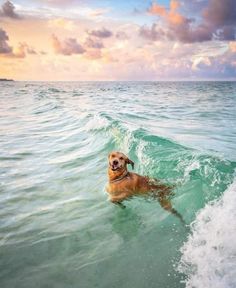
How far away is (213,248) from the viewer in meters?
4.93

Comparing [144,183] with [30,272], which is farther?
[144,183]

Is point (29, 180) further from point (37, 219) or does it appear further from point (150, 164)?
point (150, 164)

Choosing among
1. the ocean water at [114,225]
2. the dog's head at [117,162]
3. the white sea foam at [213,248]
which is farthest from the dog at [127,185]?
the white sea foam at [213,248]

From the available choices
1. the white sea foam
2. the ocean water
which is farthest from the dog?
the white sea foam

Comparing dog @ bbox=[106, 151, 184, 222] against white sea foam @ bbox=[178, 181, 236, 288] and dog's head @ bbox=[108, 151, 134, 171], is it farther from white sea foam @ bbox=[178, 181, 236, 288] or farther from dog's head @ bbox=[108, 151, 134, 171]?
white sea foam @ bbox=[178, 181, 236, 288]

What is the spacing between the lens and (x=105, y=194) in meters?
8.02

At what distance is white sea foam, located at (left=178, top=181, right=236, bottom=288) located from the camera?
4.30 m

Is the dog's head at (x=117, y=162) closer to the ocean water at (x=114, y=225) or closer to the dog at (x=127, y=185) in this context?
the dog at (x=127, y=185)

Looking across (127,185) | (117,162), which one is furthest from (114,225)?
(117,162)

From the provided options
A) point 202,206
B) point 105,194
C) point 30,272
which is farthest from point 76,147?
point 30,272

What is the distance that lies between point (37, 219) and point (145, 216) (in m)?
2.37

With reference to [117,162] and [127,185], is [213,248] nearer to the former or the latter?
[127,185]

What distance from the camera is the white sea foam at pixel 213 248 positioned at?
169 inches

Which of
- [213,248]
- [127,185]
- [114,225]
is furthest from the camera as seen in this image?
[127,185]
